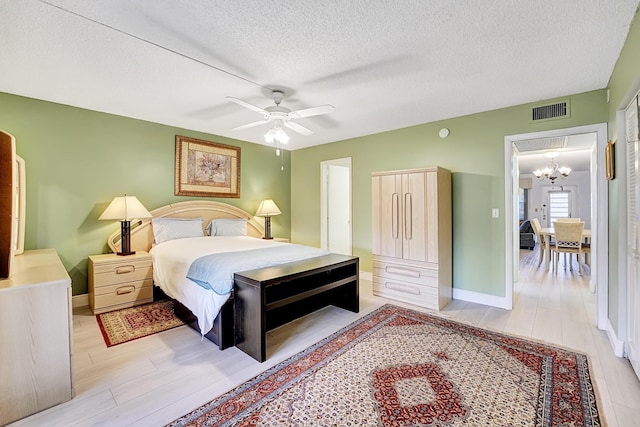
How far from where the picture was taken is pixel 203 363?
7.24 feet

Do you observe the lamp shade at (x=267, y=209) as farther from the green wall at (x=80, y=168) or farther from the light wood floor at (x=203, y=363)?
the light wood floor at (x=203, y=363)

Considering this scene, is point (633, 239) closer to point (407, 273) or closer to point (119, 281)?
point (407, 273)

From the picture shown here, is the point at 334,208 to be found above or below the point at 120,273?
above

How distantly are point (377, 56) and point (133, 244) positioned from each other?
3.67 meters

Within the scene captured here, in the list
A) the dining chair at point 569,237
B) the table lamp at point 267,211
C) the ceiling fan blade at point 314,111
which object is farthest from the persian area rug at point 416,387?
the dining chair at point 569,237

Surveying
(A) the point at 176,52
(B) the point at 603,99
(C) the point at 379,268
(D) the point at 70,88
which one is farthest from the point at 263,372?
(B) the point at 603,99

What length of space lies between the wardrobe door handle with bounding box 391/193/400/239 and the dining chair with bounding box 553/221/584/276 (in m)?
3.75

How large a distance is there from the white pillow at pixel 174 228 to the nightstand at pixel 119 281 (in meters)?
0.35

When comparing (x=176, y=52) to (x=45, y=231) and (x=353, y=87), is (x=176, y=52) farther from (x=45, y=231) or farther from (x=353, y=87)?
(x=45, y=231)

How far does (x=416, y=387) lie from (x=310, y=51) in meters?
2.50

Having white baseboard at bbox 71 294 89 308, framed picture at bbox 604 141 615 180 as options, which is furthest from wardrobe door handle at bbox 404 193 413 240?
white baseboard at bbox 71 294 89 308

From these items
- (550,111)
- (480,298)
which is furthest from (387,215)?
(550,111)

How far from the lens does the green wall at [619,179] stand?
1885 millimetres

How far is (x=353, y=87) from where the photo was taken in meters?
2.82
